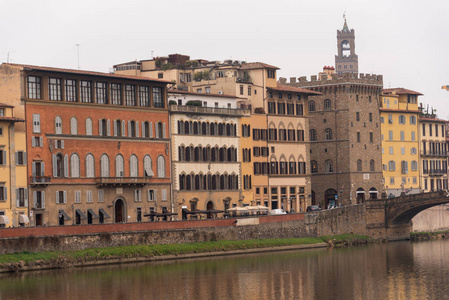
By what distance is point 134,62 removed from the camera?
118875mm

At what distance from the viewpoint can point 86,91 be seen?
9688 centimetres

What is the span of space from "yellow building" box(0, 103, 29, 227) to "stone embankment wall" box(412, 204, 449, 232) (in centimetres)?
4830

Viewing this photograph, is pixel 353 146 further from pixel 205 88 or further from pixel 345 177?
pixel 205 88

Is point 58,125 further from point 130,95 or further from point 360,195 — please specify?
point 360,195

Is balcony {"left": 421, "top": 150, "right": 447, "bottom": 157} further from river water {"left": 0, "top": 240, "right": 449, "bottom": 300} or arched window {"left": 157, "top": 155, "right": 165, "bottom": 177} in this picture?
river water {"left": 0, "top": 240, "right": 449, "bottom": 300}

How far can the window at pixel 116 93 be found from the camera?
99.2m

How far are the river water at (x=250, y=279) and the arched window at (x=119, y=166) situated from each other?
1240 cm

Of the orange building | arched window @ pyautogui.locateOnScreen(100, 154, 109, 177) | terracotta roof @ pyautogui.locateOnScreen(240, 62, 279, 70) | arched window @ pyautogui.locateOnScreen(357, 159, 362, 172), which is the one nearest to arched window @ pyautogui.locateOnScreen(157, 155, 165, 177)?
the orange building

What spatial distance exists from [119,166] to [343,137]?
3766 centimetres

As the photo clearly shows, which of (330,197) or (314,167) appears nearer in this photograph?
(330,197)

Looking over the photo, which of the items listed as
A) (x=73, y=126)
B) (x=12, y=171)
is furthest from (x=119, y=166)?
(x=12, y=171)

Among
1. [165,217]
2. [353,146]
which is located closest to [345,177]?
[353,146]

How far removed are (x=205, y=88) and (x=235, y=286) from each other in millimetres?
43431

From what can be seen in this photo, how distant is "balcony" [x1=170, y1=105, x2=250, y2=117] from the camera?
4144 inches
